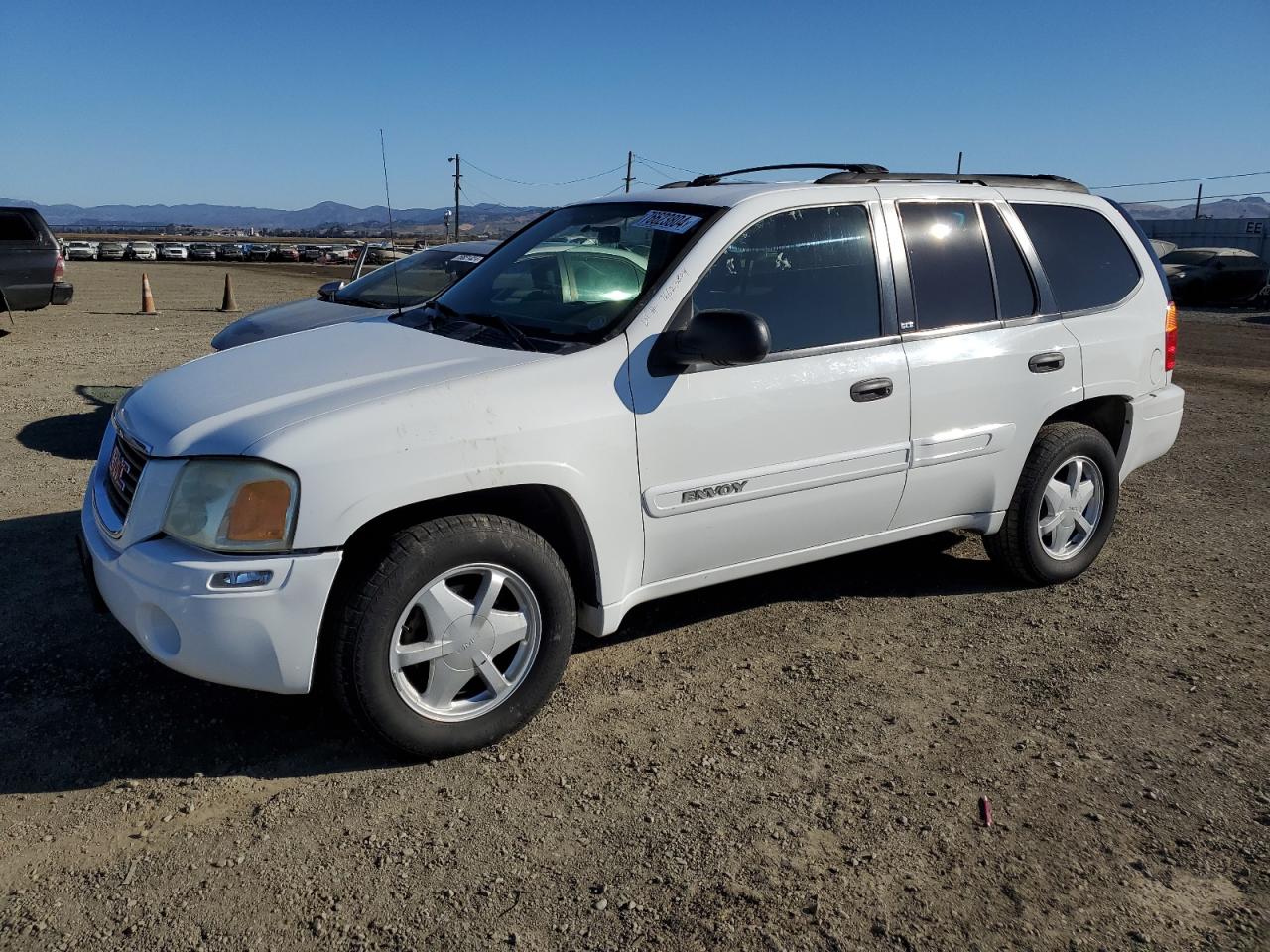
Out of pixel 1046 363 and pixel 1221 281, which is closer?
pixel 1046 363

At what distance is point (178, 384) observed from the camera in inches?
143

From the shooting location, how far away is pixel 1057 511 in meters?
4.76

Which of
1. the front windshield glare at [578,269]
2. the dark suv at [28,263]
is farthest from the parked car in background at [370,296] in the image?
the dark suv at [28,263]

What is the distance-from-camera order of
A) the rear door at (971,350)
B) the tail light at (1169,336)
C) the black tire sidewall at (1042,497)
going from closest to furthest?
1. the rear door at (971,350)
2. the black tire sidewall at (1042,497)
3. the tail light at (1169,336)

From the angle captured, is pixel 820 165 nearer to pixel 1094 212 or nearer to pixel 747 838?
pixel 1094 212

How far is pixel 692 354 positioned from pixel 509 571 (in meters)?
0.95

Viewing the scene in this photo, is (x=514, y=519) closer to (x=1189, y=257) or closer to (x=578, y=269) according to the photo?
(x=578, y=269)

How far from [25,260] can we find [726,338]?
45.1 feet

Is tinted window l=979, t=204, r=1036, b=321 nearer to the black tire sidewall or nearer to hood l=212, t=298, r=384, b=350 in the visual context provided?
the black tire sidewall

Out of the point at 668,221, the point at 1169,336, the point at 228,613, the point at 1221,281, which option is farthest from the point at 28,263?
the point at 1221,281

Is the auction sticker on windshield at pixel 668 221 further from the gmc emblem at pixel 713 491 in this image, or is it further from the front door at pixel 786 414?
the gmc emblem at pixel 713 491

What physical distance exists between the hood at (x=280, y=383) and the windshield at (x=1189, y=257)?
25330mm

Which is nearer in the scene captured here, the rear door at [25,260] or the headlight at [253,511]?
the headlight at [253,511]

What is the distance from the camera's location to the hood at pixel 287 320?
7504mm
